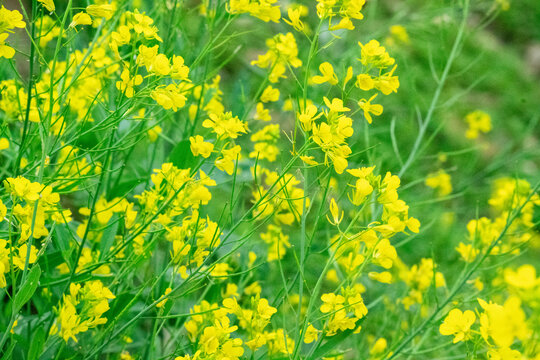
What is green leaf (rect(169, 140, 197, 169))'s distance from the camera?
1.34 m

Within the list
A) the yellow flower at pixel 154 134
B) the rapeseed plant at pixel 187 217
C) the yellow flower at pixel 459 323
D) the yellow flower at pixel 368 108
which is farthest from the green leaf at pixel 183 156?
the yellow flower at pixel 459 323

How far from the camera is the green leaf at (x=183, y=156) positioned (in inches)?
52.7

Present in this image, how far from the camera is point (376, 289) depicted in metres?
2.17

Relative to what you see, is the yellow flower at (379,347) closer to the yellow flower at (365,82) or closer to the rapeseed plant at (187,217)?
the rapeseed plant at (187,217)

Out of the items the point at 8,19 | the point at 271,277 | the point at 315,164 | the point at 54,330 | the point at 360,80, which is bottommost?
the point at 271,277

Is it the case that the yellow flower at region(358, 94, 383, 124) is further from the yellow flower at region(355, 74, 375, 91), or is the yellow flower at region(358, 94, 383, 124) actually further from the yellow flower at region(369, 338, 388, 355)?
the yellow flower at region(369, 338, 388, 355)

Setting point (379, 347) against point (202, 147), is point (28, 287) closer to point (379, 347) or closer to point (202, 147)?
point (202, 147)

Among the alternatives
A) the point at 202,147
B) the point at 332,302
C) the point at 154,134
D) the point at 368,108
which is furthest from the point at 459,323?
the point at 154,134

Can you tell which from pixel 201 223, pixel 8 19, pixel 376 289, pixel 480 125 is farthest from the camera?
pixel 480 125

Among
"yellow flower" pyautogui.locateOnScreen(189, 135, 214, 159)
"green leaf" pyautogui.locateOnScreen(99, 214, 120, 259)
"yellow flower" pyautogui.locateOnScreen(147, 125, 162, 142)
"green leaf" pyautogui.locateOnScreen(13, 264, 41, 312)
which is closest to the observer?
"green leaf" pyautogui.locateOnScreen(13, 264, 41, 312)

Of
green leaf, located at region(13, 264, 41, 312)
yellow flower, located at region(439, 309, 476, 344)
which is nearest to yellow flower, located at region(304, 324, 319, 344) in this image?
yellow flower, located at region(439, 309, 476, 344)

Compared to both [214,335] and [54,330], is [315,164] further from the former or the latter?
[54,330]

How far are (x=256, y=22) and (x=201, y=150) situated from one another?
8.06 ft

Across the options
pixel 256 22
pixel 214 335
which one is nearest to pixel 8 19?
pixel 214 335
